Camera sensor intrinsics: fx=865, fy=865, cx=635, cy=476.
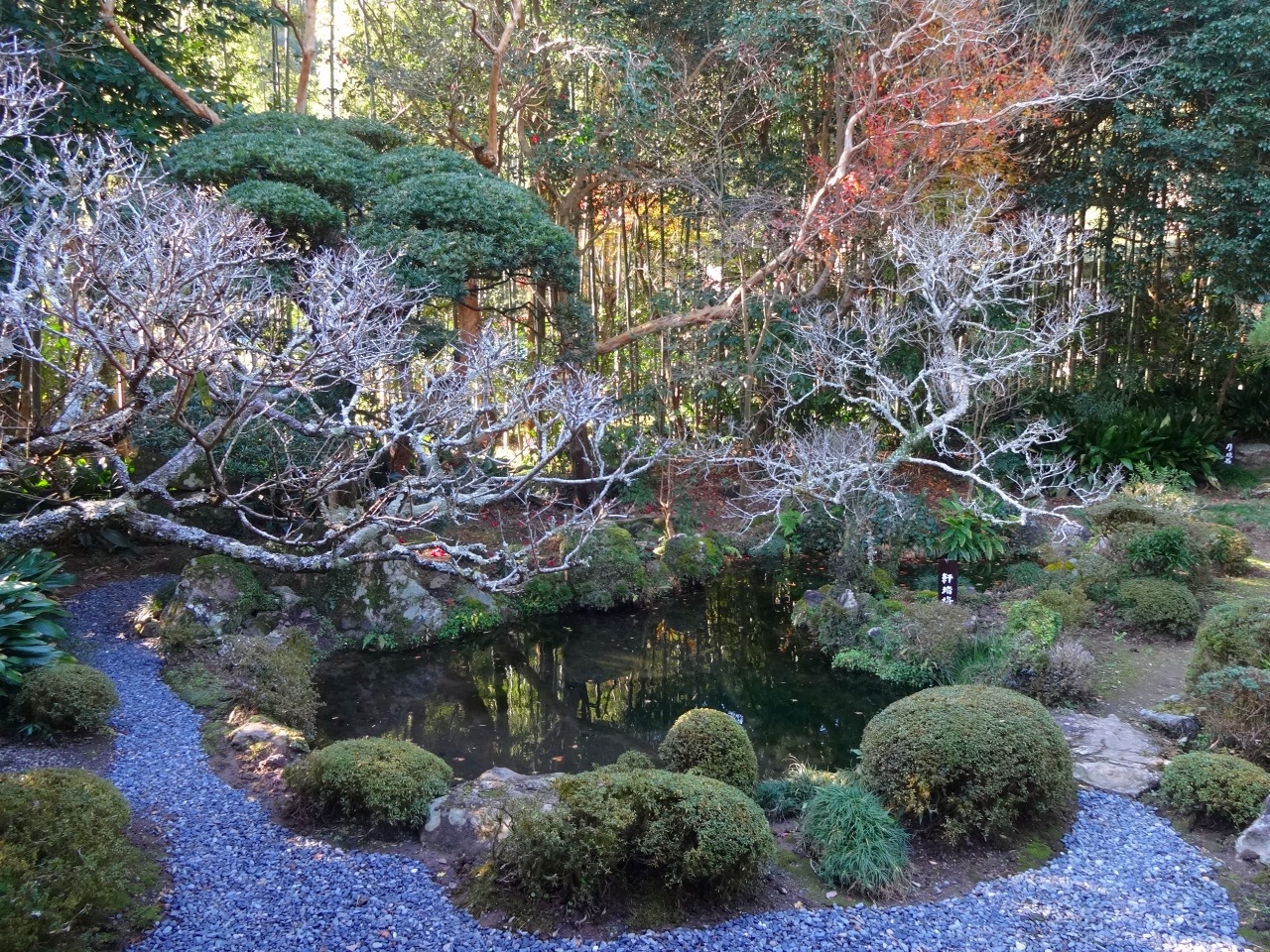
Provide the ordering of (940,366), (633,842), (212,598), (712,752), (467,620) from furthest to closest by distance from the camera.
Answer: (467,620), (940,366), (212,598), (712,752), (633,842)

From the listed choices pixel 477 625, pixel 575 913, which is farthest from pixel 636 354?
pixel 575 913

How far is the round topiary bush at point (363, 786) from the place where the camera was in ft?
13.7

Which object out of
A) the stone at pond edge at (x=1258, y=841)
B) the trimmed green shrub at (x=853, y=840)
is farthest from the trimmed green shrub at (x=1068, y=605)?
the trimmed green shrub at (x=853, y=840)

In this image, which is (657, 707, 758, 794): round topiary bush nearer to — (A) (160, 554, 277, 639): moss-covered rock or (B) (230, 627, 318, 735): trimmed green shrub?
(B) (230, 627, 318, 735): trimmed green shrub

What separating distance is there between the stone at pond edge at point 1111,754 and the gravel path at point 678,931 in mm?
375

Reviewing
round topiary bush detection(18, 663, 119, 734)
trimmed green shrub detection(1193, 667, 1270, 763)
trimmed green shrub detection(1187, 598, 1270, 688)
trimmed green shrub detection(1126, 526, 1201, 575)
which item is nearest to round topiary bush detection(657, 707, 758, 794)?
trimmed green shrub detection(1193, 667, 1270, 763)

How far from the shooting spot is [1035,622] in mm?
6664

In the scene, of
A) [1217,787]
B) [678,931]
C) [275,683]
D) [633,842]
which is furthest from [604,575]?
[1217,787]

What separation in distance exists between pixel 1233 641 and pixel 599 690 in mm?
4473

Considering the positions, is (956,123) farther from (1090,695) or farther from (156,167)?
(156,167)

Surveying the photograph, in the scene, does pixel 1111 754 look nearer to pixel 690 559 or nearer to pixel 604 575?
pixel 604 575

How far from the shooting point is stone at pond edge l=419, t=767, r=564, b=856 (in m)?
3.94

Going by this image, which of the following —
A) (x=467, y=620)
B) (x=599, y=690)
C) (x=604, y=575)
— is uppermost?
(x=604, y=575)

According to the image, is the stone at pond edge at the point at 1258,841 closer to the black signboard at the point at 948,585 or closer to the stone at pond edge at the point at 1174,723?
the stone at pond edge at the point at 1174,723
